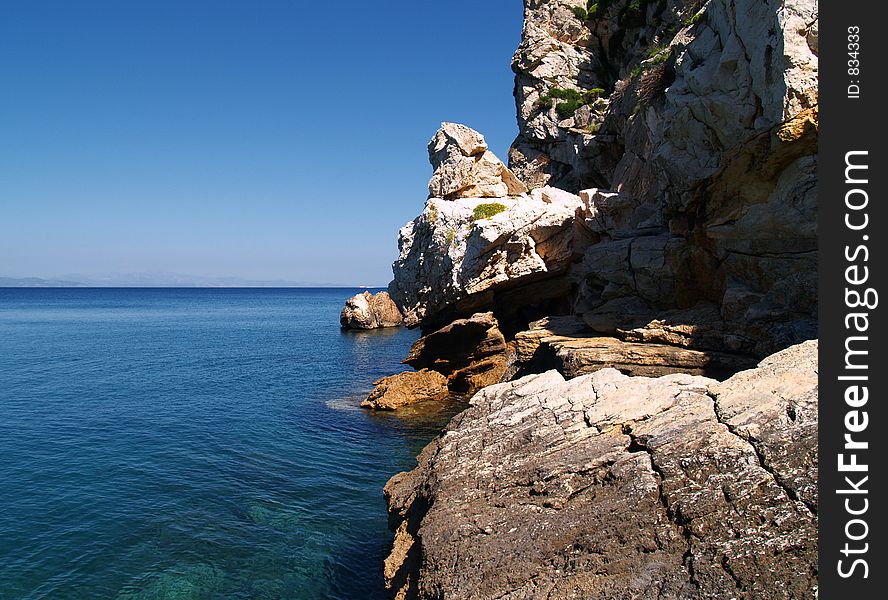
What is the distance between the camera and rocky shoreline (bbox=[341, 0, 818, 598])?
966 centimetres

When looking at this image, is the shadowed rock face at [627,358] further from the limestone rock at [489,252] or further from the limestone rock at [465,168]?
the limestone rock at [465,168]

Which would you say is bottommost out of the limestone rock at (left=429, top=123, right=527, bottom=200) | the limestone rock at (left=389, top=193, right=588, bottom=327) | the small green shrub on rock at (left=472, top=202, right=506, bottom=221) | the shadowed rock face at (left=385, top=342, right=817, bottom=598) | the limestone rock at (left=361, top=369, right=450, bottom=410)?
the limestone rock at (left=361, top=369, right=450, bottom=410)

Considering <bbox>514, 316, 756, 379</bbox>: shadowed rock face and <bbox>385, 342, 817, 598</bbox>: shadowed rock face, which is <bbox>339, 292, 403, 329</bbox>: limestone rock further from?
<bbox>385, 342, 817, 598</bbox>: shadowed rock face

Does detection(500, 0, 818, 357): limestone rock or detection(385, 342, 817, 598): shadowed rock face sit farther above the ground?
detection(500, 0, 818, 357): limestone rock

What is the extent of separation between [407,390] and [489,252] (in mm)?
10241

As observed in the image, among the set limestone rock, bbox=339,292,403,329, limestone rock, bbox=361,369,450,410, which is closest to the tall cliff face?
limestone rock, bbox=361,369,450,410

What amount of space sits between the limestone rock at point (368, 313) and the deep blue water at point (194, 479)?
3383cm

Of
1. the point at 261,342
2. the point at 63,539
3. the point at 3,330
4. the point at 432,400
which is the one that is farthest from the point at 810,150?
the point at 3,330

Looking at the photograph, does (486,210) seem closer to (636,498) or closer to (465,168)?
(465,168)

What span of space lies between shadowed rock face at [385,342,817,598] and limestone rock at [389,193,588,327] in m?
22.1

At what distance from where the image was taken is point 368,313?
3196 inches

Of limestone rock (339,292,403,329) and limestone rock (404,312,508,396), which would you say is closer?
limestone rock (404,312,508,396)

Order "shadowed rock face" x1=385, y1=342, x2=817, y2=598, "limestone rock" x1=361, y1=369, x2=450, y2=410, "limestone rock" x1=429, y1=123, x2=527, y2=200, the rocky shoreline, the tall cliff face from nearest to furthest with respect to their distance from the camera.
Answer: "shadowed rock face" x1=385, y1=342, x2=817, y2=598
the rocky shoreline
the tall cliff face
"limestone rock" x1=361, y1=369, x2=450, y2=410
"limestone rock" x1=429, y1=123, x2=527, y2=200

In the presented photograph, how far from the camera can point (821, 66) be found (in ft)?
28.9
